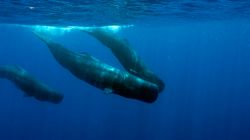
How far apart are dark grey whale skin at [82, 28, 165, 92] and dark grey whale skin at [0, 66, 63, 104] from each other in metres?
2.44

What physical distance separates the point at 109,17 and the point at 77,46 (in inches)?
3490

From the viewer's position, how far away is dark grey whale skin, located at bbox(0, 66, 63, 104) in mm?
11633

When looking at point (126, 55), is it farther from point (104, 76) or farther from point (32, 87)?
point (32, 87)

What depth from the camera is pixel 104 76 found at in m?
8.70

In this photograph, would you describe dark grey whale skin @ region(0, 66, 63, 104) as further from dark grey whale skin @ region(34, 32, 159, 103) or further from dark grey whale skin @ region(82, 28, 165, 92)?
dark grey whale skin @ region(82, 28, 165, 92)

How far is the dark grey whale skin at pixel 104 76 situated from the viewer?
8039 millimetres

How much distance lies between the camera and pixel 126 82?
27.2 feet

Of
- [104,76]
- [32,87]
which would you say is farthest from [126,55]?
[32,87]

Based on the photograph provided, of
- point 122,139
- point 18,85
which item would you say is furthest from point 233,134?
point 18,85

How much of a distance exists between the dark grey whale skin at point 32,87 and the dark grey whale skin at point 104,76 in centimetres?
231

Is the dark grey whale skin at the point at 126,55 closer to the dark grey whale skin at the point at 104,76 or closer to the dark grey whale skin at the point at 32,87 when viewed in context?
the dark grey whale skin at the point at 104,76

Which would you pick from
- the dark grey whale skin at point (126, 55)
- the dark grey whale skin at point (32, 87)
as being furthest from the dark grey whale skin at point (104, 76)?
the dark grey whale skin at point (32, 87)

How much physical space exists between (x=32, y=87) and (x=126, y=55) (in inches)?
157

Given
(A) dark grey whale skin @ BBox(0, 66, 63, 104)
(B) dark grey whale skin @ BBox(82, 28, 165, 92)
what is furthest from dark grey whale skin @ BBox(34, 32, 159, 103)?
(A) dark grey whale skin @ BBox(0, 66, 63, 104)
